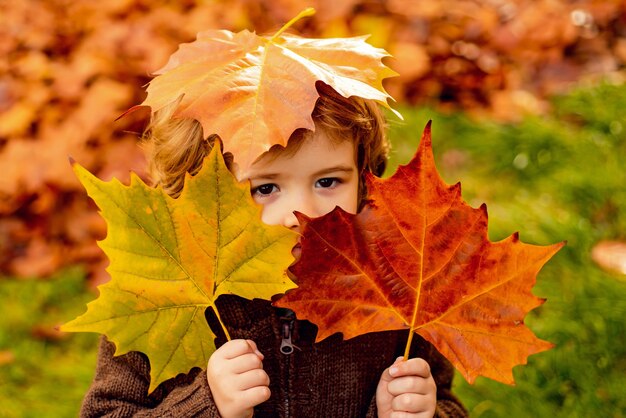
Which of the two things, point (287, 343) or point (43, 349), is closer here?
point (287, 343)

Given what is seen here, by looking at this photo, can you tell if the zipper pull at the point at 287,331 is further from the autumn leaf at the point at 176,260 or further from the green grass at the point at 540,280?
the green grass at the point at 540,280

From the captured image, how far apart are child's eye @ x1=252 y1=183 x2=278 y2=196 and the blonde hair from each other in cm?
7

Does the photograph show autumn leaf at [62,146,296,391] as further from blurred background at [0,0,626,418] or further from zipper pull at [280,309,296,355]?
blurred background at [0,0,626,418]

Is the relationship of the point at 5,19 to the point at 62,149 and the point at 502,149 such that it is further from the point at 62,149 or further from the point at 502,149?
the point at 502,149

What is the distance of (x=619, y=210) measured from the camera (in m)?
2.06

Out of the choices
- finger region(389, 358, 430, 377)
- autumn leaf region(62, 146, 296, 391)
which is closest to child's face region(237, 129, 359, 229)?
autumn leaf region(62, 146, 296, 391)

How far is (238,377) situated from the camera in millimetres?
1061

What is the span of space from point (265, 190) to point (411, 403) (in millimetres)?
401

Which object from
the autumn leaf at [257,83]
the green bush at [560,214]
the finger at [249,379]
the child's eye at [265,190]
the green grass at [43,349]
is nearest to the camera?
the autumn leaf at [257,83]

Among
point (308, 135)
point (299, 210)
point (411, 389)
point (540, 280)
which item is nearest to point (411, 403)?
point (411, 389)

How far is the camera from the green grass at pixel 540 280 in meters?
1.70

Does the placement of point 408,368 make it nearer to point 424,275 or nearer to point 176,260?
point 424,275

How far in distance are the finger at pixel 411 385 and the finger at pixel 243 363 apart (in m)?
0.22

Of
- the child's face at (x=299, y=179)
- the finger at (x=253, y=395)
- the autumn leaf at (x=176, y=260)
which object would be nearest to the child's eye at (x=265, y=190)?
the child's face at (x=299, y=179)
